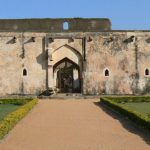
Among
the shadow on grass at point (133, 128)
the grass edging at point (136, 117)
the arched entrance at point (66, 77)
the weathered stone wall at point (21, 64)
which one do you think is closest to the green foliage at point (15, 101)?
the weathered stone wall at point (21, 64)

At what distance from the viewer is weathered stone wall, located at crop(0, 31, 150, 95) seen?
25.0 metres

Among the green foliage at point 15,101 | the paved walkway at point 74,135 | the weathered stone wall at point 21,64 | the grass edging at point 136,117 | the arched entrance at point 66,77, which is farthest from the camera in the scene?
the arched entrance at point 66,77

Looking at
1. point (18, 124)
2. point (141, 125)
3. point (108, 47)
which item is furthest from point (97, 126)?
point (108, 47)

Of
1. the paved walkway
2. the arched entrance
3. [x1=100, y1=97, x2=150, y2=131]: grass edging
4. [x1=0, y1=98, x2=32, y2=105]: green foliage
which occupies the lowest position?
the paved walkway

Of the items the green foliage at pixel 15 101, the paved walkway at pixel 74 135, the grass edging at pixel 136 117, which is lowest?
the paved walkway at pixel 74 135

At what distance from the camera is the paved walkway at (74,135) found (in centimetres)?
811

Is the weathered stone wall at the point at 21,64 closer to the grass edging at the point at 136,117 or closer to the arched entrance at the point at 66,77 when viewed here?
the arched entrance at the point at 66,77

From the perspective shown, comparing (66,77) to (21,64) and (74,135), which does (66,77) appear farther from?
(74,135)

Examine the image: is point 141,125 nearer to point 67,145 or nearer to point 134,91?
point 67,145

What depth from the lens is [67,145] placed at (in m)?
8.23

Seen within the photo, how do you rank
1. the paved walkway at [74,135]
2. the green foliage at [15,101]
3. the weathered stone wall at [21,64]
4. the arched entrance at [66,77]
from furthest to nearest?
the arched entrance at [66,77] < the weathered stone wall at [21,64] < the green foliage at [15,101] < the paved walkway at [74,135]

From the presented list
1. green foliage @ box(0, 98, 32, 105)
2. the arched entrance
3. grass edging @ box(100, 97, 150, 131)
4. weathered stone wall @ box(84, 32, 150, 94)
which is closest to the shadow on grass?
grass edging @ box(100, 97, 150, 131)

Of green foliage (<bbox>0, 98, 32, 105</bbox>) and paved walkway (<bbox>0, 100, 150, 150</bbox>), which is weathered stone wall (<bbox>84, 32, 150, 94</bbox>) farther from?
paved walkway (<bbox>0, 100, 150, 150</bbox>)

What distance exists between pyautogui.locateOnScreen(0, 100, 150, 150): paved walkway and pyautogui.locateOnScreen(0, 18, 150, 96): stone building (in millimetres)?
12126
